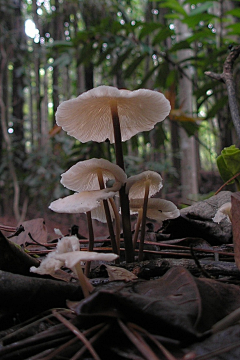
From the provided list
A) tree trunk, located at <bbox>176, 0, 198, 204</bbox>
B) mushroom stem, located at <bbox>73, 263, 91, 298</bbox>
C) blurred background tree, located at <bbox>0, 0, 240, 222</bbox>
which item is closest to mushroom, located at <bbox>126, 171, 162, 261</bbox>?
mushroom stem, located at <bbox>73, 263, 91, 298</bbox>

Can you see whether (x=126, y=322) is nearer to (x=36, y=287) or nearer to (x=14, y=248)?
(x=36, y=287)

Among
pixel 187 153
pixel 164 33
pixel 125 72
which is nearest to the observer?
pixel 164 33

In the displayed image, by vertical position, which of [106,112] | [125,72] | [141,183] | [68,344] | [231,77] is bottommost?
[68,344]

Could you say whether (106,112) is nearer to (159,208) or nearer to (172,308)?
(159,208)

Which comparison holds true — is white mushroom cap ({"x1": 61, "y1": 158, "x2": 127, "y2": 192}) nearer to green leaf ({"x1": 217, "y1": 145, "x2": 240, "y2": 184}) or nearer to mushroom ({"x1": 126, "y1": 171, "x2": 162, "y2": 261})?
mushroom ({"x1": 126, "y1": 171, "x2": 162, "y2": 261})

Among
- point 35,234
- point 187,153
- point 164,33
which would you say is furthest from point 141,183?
point 187,153

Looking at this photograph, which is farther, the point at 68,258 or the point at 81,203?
the point at 81,203

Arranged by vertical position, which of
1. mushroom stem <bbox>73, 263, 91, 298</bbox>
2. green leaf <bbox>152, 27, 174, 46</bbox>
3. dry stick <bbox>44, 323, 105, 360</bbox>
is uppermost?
green leaf <bbox>152, 27, 174, 46</bbox>

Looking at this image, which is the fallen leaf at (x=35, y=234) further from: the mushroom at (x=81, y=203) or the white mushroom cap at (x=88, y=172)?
the mushroom at (x=81, y=203)

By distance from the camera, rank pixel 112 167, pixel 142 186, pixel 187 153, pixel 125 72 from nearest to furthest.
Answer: pixel 112 167 < pixel 142 186 < pixel 125 72 < pixel 187 153
